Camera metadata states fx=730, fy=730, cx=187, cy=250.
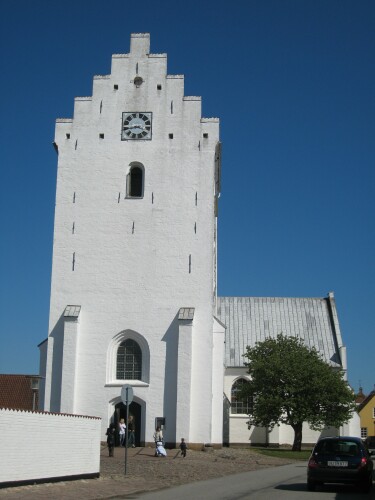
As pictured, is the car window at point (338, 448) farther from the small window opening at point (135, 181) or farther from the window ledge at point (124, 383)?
the small window opening at point (135, 181)

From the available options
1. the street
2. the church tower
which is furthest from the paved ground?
the church tower

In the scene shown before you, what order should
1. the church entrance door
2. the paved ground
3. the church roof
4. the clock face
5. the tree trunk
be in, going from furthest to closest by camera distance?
the church roof
the tree trunk
the clock face
the church entrance door
the paved ground

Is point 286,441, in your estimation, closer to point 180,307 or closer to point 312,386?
point 312,386

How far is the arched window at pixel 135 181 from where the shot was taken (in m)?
41.0

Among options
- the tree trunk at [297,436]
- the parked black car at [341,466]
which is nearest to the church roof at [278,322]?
the tree trunk at [297,436]

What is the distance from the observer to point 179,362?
38.0 meters

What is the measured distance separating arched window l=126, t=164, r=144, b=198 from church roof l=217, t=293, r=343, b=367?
19008mm

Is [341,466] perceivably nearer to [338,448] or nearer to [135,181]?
[338,448]

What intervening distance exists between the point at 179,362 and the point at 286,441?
59.9 ft

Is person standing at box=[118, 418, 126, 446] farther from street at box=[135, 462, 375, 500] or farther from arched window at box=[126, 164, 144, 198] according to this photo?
street at box=[135, 462, 375, 500]

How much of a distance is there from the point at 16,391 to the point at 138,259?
34.3 m

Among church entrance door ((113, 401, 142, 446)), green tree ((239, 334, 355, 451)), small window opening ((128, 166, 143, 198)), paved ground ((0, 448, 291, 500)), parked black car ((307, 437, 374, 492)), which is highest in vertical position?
small window opening ((128, 166, 143, 198))

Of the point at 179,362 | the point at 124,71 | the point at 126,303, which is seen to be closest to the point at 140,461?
the point at 179,362

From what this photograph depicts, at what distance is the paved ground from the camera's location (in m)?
17.8
